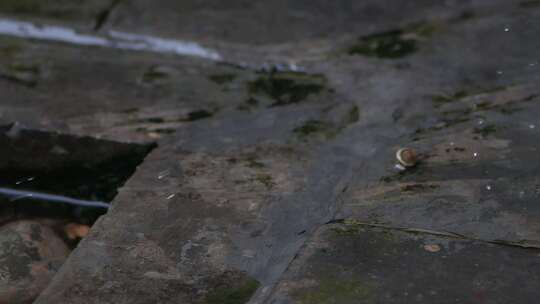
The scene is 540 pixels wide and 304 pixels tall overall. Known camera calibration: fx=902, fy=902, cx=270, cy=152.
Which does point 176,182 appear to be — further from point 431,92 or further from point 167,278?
point 431,92

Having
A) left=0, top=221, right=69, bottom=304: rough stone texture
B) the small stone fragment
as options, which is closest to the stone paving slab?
left=0, top=221, right=69, bottom=304: rough stone texture

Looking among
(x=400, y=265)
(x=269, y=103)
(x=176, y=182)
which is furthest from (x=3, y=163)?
(x=400, y=265)

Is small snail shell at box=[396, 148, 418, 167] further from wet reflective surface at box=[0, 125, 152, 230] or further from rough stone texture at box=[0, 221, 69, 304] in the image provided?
rough stone texture at box=[0, 221, 69, 304]

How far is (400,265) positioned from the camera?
1.82 metres

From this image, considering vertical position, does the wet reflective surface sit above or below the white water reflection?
below

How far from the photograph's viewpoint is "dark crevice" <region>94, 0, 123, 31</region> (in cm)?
330

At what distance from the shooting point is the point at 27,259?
209 cm

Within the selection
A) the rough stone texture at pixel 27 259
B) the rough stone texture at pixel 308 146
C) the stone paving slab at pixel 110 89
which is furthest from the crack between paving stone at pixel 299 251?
the stone paving slab at pixel 110 89

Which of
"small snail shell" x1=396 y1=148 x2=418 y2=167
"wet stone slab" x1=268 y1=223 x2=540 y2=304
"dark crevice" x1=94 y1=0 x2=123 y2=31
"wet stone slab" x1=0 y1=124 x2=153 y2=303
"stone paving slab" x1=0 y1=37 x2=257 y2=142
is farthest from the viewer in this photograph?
"dark crevice" x1=94 y1=0 x2=123 y2=31

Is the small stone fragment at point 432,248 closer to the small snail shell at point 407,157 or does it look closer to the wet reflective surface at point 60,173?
the small snail shell at point 407,157

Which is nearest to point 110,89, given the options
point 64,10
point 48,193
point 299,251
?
point 48,193

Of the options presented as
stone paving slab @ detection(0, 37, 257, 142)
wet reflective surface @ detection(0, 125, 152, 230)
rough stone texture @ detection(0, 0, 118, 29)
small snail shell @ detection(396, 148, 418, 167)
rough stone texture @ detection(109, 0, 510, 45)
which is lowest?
wet reflective surface @ detection(0, 125, 152, 230)

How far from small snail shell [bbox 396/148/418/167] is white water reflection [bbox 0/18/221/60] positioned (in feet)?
3.26

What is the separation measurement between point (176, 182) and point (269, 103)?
57 cm
